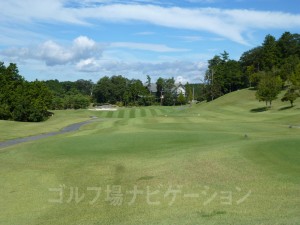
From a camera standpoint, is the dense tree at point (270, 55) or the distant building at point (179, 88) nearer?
the dense tree at point (270, 55)

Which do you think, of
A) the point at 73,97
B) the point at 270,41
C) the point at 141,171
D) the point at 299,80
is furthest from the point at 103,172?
the point at 73,97

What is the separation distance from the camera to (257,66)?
12312 cm

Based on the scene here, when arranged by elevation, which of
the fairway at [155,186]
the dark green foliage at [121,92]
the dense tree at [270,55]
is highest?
the dense tree at [270,55]

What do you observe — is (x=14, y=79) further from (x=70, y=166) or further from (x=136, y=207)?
(x=136, y=207)

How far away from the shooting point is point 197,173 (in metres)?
15.6

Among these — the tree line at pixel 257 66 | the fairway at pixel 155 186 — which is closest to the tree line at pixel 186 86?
the tree line at pixel 257 66

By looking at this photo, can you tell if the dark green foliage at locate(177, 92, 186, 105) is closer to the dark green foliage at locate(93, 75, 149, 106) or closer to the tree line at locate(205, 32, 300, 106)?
the dark green foliage at locate(93, 75, 149, 106)

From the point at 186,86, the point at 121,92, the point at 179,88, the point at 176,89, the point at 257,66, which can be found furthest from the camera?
the point at 186,86

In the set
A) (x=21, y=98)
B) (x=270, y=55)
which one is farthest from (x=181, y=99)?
(x=21, y=98)

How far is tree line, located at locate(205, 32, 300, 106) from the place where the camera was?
99144 mm

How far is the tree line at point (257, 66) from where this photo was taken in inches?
3903

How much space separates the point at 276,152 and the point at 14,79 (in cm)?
8096

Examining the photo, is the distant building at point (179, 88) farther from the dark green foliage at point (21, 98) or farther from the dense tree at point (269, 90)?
the dense tree at point (269, 90)

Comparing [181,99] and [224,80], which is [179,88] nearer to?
[181,99]
